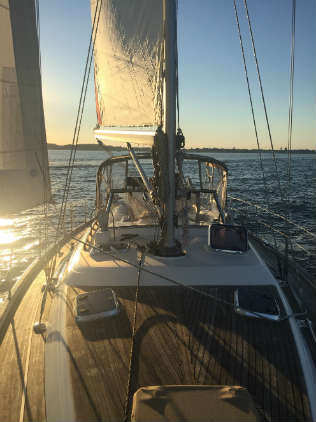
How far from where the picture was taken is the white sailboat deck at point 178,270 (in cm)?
450

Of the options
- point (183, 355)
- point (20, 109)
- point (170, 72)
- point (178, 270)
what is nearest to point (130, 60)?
point (170, 72)

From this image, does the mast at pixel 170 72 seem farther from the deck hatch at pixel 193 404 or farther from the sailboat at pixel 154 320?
the deck hatch at pixel 193 404

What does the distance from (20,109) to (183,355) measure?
4.45m

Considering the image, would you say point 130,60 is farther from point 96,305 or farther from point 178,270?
point 96,305

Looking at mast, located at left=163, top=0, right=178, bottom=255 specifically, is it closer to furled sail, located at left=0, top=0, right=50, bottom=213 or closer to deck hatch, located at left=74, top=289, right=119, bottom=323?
furled sail, located at left=0, top=0, right=50, bottom=213

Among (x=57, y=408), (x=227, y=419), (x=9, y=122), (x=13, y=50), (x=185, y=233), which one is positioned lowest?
(x=57, y=408)

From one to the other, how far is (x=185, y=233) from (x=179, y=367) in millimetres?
3486

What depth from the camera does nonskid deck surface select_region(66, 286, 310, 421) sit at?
2.74 meters

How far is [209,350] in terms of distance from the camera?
129 inches

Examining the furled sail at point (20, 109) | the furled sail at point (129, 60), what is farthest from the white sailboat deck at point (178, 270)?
the furled sail at point (129, 60)

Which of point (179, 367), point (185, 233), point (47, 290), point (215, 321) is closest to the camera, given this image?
point (179, 367)

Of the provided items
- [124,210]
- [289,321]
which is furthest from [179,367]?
[124,210]

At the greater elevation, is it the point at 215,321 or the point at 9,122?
the point at 9,122

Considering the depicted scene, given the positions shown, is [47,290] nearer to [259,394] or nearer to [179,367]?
[179,367]
